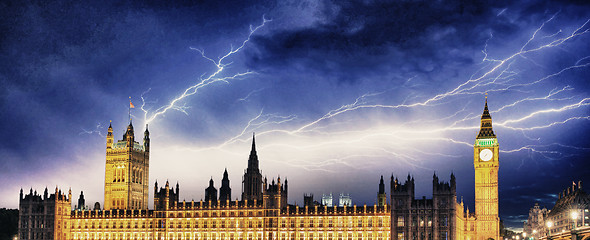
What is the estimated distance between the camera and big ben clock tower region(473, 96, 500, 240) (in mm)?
181250

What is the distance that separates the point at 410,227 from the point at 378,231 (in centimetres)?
962

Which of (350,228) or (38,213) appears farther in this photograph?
(38,213)

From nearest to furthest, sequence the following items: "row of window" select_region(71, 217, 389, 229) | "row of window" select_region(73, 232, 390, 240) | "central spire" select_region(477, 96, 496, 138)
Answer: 1. "row of window" select_region(73, 232, 390, 240)
2. "row of window" select_region(71, 217, 389, 229)
3. "central spire" select_region(477, 96, 496, 138)

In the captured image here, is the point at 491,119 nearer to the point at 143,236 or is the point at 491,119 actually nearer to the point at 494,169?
the point at 494,169

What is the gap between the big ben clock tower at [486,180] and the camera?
18125 cm

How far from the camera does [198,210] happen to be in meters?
177

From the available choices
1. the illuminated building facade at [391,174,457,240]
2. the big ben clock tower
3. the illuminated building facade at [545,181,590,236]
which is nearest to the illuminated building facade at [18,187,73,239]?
the illuminated building facade at [391,174,457,240]

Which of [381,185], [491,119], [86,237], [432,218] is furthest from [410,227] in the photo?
[86,237]

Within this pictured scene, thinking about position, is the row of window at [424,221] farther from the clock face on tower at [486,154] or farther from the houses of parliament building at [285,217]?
the clock face on tower at [486,154]

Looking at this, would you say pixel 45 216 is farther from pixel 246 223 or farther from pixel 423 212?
pixel 423 212

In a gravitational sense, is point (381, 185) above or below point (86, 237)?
above

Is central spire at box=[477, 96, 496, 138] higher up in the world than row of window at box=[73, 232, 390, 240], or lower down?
higher up

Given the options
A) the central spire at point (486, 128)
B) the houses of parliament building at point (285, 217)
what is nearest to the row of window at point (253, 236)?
the houses of parliament building at point (285, 217)

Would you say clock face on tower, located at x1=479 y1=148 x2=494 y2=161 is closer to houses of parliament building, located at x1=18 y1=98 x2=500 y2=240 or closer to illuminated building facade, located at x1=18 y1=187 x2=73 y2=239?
houses of parliament building, located at x1=18 y1=98 x2=500 y2=240
